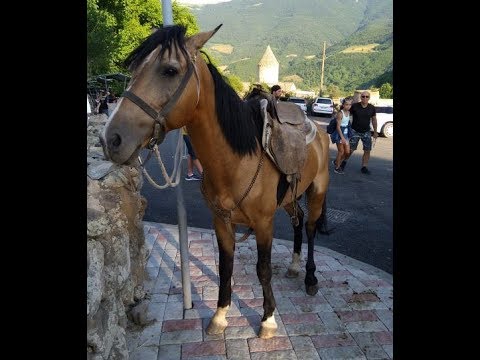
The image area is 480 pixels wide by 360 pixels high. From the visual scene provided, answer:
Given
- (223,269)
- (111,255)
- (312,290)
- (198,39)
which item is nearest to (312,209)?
(312,290)

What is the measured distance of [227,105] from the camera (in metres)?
2.31

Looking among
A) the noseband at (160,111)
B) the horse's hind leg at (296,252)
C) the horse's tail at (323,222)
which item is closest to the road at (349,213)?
the horse's tail at (323,222)

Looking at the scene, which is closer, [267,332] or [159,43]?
[159,43]

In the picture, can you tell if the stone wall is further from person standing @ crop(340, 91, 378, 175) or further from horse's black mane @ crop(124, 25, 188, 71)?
person standing @ crop(340, 91, 378, 175)

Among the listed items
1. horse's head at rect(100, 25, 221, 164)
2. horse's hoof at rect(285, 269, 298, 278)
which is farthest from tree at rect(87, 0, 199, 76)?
horse's head at rect(100, 25, 221, 164)

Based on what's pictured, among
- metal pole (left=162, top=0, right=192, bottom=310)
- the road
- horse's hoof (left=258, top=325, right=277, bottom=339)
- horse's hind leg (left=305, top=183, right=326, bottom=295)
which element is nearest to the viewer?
horse's hoof (left=258, top=325, right=277, bottom=339)

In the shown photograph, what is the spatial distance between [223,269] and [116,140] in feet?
5.54

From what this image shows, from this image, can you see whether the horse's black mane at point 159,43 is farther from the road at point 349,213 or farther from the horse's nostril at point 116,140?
the road at point 349,213

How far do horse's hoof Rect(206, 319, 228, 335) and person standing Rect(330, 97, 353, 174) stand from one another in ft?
21.4

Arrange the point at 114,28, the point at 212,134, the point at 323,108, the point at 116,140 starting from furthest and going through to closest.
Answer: the point at 323,108, the point at 114,28, the point at 212,134, the point at 116,140

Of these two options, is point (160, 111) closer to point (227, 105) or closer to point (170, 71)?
point (170, 71)

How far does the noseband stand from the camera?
1.79 metres
